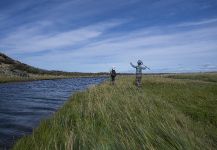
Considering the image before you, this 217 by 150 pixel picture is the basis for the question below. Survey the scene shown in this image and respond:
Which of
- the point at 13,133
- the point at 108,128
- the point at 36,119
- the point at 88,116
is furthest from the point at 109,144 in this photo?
the point at 36,119

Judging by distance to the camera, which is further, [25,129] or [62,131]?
[25,129]

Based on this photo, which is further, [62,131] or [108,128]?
[62,131]

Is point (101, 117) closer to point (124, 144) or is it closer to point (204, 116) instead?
point (124, 144)

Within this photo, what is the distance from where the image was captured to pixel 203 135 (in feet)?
24.9

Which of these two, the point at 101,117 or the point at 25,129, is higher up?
the point at 101,117

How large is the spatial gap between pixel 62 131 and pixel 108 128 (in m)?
1.47

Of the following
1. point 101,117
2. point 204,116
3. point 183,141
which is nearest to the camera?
point 183,141

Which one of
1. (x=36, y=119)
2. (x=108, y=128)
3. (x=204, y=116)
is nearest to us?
(x=108, y=128)

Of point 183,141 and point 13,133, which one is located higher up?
point 183,141

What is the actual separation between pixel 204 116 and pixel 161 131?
4.48 m

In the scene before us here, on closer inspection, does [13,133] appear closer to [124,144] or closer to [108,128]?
[108,128]

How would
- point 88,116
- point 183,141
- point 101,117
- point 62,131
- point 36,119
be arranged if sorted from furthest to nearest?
point 36,119 < point 88,116 < point 101,117 < point 62,131 < point 183,141

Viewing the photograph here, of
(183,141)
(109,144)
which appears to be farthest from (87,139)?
(183,141)

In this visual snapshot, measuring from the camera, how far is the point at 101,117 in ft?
29.3
